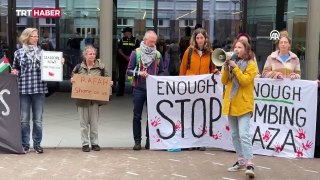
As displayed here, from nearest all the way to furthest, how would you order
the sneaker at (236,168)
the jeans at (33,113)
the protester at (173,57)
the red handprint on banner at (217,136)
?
the sneaker at (236,168), the jeans at (33,113), the red handprint on banner at (217,136), the protester at (173,57)

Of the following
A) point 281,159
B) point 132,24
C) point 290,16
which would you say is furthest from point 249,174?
point 132,24

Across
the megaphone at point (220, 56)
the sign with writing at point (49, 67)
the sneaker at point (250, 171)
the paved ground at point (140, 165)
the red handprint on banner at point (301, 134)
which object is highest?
the megaphone at point (220, 56)

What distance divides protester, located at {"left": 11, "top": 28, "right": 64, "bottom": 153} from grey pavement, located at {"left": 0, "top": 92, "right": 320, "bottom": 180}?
1.01 ft

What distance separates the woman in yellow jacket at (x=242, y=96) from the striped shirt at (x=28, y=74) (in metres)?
2.60

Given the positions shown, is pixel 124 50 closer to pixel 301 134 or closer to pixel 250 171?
pixel 301 134

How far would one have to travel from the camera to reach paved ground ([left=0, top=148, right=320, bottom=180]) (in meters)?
6.09

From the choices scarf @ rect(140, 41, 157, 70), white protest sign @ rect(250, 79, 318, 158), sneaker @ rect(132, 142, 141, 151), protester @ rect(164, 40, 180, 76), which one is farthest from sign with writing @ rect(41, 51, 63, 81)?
protester @ rect(164, 40, 180, 76)

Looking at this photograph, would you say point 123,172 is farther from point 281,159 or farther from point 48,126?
point 48,126

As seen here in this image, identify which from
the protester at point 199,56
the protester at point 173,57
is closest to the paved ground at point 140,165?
the protester at point 199,56

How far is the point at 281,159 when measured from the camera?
695 centimetres

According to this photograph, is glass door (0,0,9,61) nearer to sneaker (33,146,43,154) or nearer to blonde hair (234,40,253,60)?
sneaker (33,146,43,154)

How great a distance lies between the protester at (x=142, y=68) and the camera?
7.25 metres

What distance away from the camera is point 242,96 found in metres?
6.07

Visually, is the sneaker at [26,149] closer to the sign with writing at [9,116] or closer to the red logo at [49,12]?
the sign with writing at [9,116]
